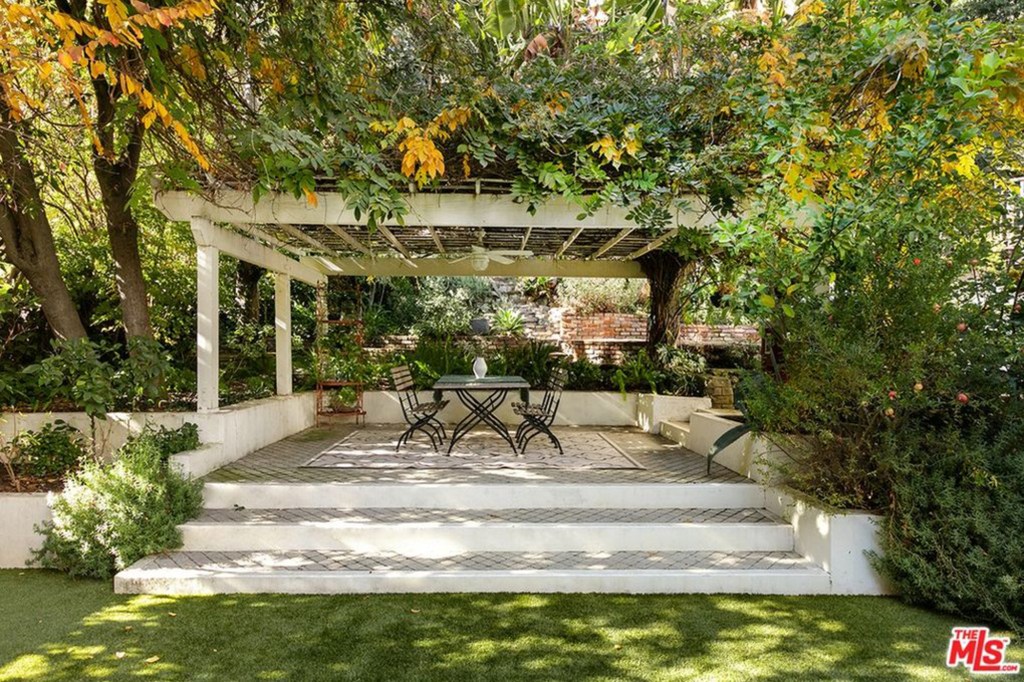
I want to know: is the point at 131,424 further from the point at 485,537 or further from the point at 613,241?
the point at 613,241

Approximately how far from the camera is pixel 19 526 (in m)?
4.58

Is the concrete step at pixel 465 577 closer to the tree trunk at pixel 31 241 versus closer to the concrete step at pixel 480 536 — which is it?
the concrete step at pixel 480 536

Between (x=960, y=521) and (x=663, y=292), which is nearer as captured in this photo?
(x=960, y=521)

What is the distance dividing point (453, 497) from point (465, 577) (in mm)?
1109

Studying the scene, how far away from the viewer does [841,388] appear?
4.14 meters

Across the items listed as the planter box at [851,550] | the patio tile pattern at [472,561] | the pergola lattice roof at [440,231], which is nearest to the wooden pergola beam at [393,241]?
the pergola lattice roof at [440,231]

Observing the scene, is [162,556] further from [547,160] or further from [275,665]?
[547,160]

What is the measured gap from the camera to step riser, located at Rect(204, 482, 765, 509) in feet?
16.7

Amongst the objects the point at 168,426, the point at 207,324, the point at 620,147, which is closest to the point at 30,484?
the point at 168,426

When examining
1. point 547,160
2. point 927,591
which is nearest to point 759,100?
point 547,160

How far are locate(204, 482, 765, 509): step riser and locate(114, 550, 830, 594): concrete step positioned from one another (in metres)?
0.81

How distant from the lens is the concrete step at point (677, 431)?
7.68 metres

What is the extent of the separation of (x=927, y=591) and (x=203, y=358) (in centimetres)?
591

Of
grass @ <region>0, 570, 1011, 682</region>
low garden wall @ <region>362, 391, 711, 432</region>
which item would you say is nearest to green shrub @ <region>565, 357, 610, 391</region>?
low garden wall @ <region>362, 391, 711, 432</region>
